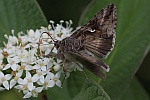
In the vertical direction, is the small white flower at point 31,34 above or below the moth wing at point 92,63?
above

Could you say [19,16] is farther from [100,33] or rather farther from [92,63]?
[92,63]

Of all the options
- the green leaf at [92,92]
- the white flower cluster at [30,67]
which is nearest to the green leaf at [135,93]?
the white flower cluster at [30,67]

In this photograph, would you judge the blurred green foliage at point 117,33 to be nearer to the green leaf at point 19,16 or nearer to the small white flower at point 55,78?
the green leaf at point 19,16

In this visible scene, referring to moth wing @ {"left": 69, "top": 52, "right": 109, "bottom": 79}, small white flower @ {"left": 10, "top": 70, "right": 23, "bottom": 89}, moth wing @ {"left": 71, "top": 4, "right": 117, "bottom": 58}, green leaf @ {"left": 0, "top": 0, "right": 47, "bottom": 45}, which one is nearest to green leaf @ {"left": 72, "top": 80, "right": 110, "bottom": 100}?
moth wing @ {"left": 69, "top": 52, "right": 109, "bottom": 79}

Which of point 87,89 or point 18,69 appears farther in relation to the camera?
point 18,69

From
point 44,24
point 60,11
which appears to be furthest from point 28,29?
point 60,11

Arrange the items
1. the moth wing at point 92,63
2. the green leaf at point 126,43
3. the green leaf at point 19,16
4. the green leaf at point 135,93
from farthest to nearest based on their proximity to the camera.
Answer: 1. the green leaf at point 135,93
2. the green leaf at point 19,16
3. the green leaf at point 126,43
4. the moth wing at point 92,63

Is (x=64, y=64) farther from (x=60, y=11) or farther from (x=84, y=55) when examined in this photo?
(x=60, y=11)

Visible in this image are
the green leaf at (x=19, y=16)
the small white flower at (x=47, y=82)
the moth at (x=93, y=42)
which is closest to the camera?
the moth at (x=93, y=42)
